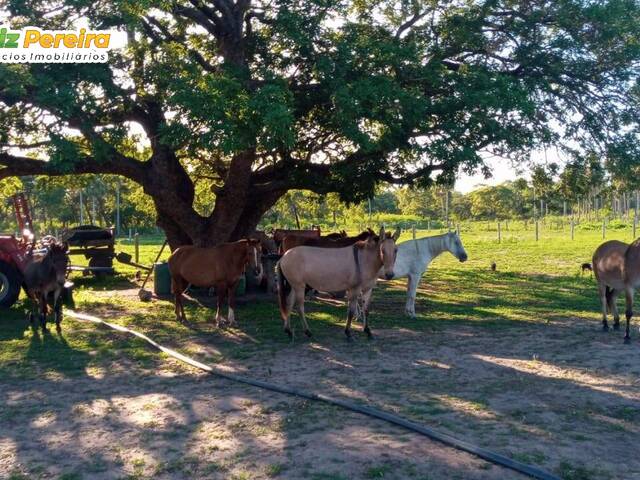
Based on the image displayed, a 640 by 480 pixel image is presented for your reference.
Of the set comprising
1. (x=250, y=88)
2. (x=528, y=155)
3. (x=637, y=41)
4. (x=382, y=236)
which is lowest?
(x=382, y=236)

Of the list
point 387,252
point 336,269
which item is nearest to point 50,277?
point 336,269

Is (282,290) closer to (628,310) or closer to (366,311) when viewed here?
(366,311)

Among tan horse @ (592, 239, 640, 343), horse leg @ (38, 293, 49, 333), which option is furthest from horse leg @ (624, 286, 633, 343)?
horse leg @ (38, 293, 49, 333)

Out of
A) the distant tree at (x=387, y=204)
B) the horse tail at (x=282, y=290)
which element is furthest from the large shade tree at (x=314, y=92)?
the distant tree at (x=387, y=204)

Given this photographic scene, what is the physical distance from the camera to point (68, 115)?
34.9 ft

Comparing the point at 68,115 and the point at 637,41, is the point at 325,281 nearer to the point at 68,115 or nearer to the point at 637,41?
the point at 68,115

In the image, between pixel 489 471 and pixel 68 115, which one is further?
pixel 68 115

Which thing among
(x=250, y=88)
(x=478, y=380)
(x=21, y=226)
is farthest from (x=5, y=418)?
(x=21, y=226)

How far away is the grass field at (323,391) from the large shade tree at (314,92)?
3.25 metres

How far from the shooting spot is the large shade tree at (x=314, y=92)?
10.5 m

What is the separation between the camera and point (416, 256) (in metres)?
13.0

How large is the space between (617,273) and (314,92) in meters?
6.51

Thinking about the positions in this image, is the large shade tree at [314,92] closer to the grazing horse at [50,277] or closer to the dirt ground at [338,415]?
the grazing horse at [50,277]

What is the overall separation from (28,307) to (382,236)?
861cm
